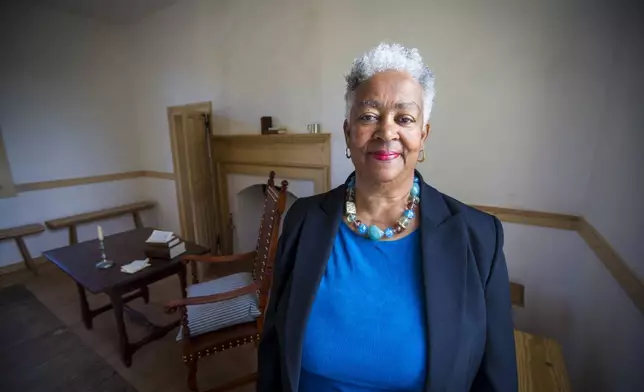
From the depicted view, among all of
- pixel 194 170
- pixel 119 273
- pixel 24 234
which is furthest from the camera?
pixel 24 234

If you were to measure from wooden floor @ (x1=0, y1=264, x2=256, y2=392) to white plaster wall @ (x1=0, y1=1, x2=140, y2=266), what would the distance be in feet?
3.58

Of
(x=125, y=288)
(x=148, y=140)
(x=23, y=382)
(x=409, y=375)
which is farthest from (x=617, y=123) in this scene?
(x=148, y=140)

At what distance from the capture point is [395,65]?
0.79 meters

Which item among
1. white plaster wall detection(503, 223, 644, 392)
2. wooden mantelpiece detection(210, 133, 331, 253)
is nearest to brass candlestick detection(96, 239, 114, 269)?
wooden mantelpiece detection(210, 133, 331, 253)

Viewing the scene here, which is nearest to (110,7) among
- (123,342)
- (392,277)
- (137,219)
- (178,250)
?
(137,219)

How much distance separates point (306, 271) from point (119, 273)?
1.71 m

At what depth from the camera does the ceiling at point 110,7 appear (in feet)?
10.6

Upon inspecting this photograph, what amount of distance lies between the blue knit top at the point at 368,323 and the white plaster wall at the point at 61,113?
4.21m

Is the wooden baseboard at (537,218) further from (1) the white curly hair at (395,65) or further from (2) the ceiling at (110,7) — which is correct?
(2) the ceiling at (110,7)

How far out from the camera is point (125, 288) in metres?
1.89

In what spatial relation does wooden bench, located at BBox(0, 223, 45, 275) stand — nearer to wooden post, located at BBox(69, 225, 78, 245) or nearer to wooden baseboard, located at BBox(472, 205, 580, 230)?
wooden post, located at BBox(69, 225, 78, 245)

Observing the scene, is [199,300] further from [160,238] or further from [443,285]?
[443,285]

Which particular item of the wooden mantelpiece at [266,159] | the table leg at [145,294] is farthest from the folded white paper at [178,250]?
the wooden mantelpiece at [266,159]

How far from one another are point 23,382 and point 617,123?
3485 mm
